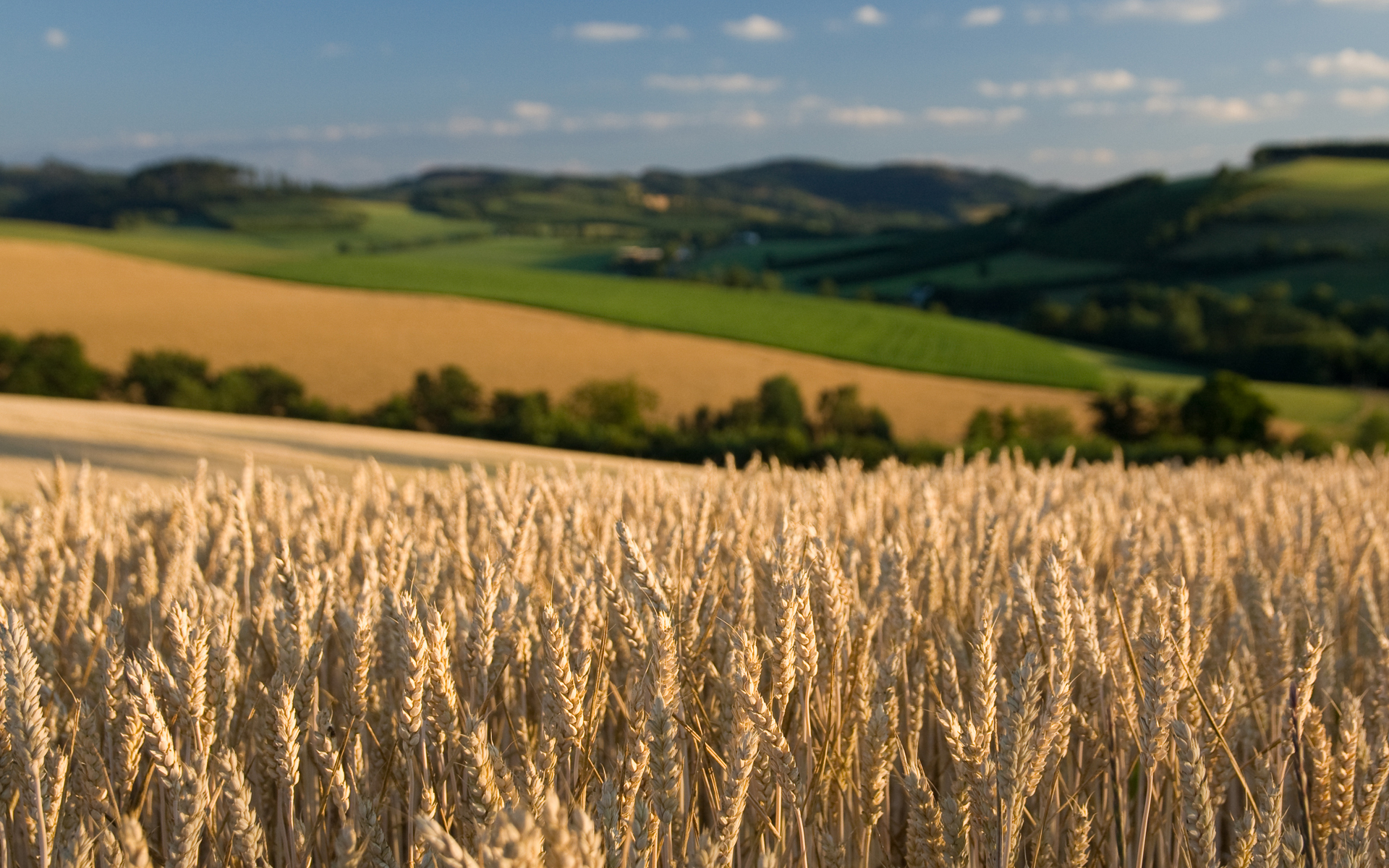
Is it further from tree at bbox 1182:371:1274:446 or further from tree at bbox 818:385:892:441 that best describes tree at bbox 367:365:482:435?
tree at bbox 1182:371:1274:446

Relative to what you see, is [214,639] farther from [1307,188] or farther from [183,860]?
[1307,188]

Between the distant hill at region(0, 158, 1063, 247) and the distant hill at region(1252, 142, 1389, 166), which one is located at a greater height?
the distant hill at region(1252, 142, 1389, 166)

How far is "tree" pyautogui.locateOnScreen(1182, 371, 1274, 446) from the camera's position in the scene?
1528 inches

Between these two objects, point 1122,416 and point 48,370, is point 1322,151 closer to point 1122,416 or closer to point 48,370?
point 1122,416

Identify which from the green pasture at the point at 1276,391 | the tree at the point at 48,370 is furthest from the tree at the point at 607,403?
the green pasture at the point at 1276,391

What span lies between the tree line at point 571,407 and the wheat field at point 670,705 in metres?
31.6

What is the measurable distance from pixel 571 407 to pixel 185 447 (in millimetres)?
34267

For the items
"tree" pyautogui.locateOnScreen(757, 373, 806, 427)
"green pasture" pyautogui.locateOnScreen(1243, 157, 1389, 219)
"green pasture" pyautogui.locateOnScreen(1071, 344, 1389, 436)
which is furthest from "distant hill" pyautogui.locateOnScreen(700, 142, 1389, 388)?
"tree" pyautogui.locateOnScreen(757, 373, 806, 427)

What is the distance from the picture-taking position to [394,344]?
183 ft

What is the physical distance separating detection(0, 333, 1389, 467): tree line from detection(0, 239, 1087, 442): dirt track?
2.62m

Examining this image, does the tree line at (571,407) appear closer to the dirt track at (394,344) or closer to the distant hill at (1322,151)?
the dirt track at (394,344)

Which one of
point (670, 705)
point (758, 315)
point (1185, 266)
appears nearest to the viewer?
point (670, 705)

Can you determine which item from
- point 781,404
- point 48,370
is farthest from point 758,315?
point 48,370

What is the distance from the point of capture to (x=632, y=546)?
5.05 feet
